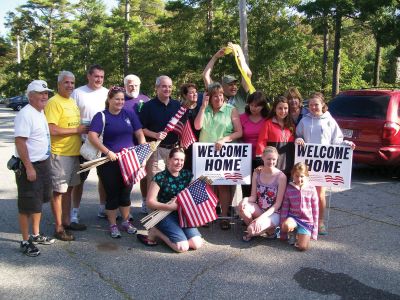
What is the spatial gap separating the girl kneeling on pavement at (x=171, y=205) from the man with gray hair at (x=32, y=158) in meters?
1.19

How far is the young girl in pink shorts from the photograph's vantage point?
4.82 metres

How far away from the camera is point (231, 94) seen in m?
5.68

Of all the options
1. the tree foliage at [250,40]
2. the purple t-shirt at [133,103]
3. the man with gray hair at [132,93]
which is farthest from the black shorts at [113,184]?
the tree foliage at [250,40]

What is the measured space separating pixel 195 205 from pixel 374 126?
4665 millimetres

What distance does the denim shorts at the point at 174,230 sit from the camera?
15.2 ft

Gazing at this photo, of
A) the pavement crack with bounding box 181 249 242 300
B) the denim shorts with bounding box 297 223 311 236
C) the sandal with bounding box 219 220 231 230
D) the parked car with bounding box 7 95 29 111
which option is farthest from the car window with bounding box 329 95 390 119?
the parked car with bounding box 7 95 29 111

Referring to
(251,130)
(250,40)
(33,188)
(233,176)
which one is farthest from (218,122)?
(250,40)

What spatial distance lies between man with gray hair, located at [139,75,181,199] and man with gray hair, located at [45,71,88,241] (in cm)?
84

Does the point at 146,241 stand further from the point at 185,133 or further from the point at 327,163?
the point at 327,163

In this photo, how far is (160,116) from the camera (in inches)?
211

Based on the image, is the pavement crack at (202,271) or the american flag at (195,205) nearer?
the pavement crack at (202,271)

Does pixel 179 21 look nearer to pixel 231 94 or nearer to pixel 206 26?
pixel 206 26

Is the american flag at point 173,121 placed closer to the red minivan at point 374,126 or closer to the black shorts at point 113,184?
the black shorts at point 113,184

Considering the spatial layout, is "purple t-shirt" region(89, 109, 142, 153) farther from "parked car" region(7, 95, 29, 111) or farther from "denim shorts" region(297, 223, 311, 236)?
"parked car" region(7, 95, 29, 111)
